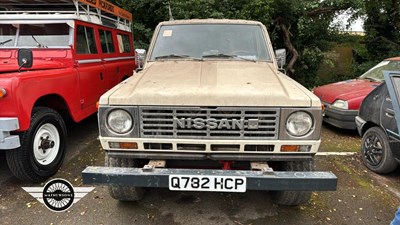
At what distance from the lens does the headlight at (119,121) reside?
8.63 ft

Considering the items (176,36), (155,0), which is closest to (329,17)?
(155,0)

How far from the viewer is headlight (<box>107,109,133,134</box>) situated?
2.63 meters

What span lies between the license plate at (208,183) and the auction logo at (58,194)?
5.09 ft

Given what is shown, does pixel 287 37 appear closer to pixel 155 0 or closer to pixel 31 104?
pixel 155 0

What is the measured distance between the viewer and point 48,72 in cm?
407

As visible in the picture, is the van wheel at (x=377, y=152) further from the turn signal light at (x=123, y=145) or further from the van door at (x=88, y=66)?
the van door at (x=88, y=66)

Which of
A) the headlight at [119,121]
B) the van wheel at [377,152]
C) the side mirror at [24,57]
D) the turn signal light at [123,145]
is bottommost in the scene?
the van wheel at [377,152]

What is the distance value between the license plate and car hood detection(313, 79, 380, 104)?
4.19 meters

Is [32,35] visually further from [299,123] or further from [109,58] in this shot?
[299,123]

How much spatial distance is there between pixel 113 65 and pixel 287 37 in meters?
6.66

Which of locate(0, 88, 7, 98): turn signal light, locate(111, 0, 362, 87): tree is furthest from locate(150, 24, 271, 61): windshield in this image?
locate(111, 0, 362, 87): tree

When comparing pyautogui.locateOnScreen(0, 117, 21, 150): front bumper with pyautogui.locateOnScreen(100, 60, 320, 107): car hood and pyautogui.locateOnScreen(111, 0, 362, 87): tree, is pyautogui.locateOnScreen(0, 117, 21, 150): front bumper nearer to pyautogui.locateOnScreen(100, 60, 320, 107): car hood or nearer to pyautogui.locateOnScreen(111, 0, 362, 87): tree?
pyautogui.locateOnScreen(100, 60, 320, 107): car hood

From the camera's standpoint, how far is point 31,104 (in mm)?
3553

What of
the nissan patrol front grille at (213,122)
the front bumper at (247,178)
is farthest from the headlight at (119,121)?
the front bumper at (247,178)
